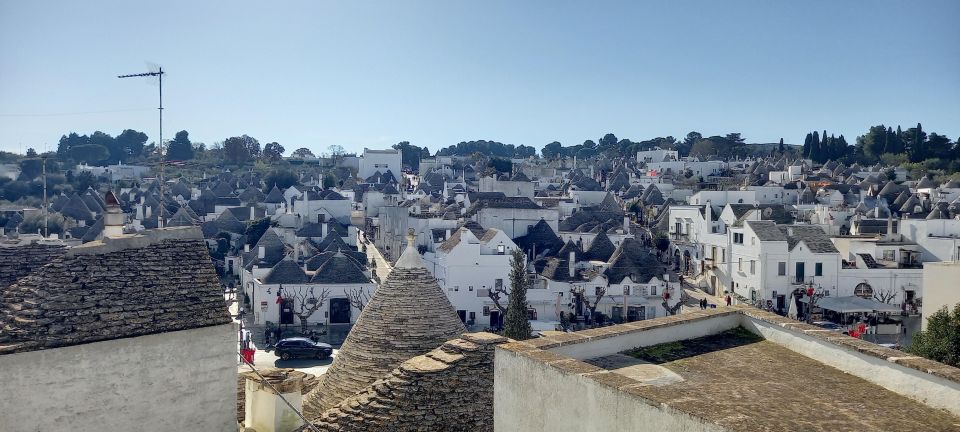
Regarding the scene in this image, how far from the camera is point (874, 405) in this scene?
8.20m

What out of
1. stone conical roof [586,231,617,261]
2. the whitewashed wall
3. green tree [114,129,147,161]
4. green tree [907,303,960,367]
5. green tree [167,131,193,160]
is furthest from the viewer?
green tree [114,129,147,161]

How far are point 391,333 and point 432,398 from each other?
136 inches

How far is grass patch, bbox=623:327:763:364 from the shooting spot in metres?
10.3

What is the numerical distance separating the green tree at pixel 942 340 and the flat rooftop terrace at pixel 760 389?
52.4ft

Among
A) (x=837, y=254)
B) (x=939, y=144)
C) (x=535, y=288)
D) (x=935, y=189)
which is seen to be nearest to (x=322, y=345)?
Result: (x=535, y=288)

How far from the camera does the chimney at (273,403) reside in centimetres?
1280

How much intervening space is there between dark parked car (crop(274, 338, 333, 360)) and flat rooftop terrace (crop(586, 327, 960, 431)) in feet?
83.1

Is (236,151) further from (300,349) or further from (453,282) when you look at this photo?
(300,349)

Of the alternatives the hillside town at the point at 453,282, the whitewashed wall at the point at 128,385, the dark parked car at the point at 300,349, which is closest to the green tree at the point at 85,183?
the hillside town at the point at 453,282

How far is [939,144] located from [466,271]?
84.0 m

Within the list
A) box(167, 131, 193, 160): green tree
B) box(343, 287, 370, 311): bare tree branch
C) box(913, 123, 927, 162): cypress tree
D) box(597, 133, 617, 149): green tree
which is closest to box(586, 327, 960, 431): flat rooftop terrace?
box(343, 287, 370, 311): bare tree branch

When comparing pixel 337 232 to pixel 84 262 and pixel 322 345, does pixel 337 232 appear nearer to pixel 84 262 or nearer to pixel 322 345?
pixel 322 345

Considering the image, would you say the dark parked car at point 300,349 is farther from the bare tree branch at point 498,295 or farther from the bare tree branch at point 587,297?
the bare tree branch at point 587,297

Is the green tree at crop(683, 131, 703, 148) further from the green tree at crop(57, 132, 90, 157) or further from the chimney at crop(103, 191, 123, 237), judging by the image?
the chimney at crop(103, 191, 123, 237)
